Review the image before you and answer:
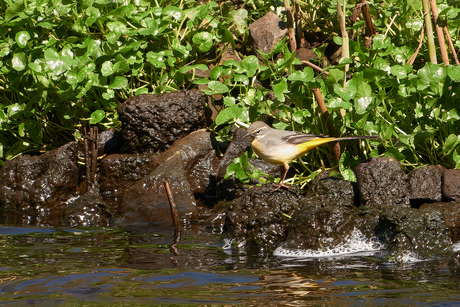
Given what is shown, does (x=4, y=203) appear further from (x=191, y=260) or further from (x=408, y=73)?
(x=408, y=73)

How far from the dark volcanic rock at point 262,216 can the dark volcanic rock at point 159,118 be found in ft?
7.68

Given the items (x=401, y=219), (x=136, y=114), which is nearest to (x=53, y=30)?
(x=136, y=114)

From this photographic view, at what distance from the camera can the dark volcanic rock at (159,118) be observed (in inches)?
293

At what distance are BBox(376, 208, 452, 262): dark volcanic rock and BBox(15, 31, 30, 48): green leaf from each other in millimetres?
5610

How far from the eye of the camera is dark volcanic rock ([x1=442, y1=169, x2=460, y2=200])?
17.1 ft

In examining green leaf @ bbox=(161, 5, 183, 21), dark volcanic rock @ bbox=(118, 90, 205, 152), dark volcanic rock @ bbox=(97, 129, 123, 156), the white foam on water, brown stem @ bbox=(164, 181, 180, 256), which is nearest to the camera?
the white foam on water

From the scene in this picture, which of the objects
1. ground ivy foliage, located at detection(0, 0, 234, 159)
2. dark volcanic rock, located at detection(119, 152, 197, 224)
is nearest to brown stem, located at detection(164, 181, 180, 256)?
dark volcanic rock, located at detection(119, 152, 197, 224)

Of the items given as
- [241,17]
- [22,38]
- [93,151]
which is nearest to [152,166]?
[93,151]

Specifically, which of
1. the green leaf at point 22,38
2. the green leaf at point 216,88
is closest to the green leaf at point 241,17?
the green leaf at point 216,88

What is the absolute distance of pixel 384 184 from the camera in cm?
541

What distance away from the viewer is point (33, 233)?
6.18 meters

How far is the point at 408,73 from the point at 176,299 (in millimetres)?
3966

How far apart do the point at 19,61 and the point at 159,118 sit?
86.6 inches

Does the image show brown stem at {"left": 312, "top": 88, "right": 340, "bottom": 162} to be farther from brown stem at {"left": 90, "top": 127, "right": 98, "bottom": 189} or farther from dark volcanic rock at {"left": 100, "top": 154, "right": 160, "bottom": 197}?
brown stem at {"left": 90, "top": 127, "right": 98, "bottom": 189}
